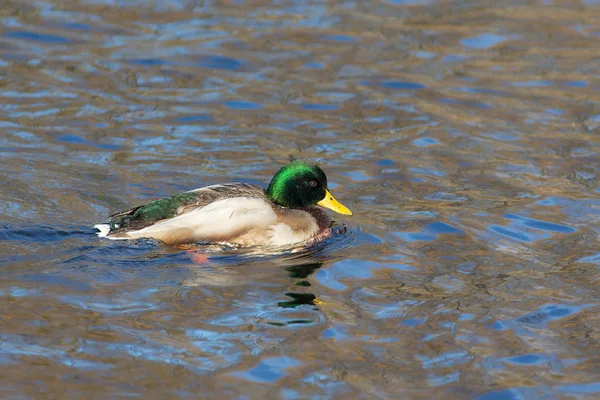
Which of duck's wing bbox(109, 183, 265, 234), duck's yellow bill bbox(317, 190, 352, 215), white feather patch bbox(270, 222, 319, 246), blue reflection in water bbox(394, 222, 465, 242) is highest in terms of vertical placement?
duck's wing bbox(109, 183, 265, 234)

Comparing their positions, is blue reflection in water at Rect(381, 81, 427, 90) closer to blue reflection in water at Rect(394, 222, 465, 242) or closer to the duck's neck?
blue reflection in water at Rect(394, 222, 465, 242)

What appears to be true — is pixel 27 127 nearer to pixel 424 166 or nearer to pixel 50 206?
pixel 50 206

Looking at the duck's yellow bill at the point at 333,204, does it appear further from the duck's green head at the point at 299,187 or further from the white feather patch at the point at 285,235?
the white feather patch at the point at 285,235

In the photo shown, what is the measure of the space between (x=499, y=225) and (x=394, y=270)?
61.3 inches

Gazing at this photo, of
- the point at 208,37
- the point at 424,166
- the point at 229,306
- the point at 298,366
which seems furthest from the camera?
the point at 208,37

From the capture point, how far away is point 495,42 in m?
15.5

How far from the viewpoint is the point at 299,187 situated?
388 inches

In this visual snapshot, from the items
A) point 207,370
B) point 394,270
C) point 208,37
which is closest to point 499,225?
point 394,270

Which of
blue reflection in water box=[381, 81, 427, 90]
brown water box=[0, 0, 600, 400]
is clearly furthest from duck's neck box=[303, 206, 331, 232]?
blue reflection in water box=[381, 81, 427, 90]

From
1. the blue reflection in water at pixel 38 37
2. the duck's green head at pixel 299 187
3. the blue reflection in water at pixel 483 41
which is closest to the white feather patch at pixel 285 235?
the duck's green head at pixel 299 187

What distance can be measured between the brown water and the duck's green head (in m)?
0.45

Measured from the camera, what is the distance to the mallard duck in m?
9.38

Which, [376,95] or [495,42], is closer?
[376,95]

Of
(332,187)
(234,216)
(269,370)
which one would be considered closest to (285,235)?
(234,216)
